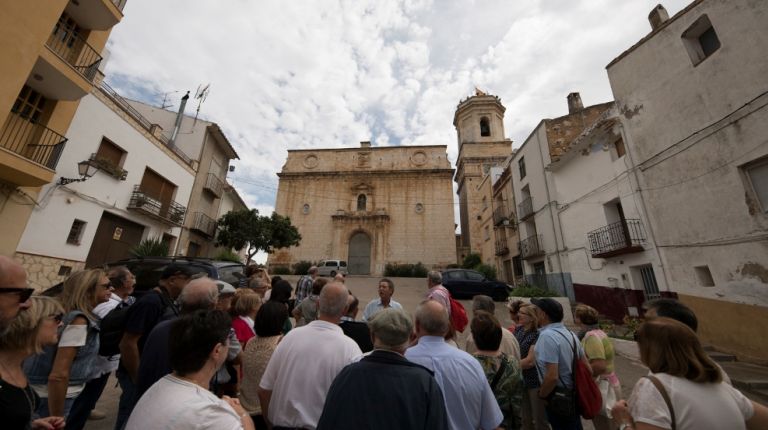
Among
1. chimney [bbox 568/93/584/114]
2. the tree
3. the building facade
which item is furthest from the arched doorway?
the building facade

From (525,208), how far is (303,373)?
15.3 meters

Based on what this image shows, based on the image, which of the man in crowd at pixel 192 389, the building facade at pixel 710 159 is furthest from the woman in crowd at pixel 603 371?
the building facade at pixel 710 159

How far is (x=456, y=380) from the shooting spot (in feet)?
6.13

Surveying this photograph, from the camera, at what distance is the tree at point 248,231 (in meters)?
17.3

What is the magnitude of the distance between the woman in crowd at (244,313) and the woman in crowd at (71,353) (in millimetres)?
1054

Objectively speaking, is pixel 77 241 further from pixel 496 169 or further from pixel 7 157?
pixel 496 169

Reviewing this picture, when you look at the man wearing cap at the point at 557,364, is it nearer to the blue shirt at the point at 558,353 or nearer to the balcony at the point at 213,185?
the blue shirt at the point at 558,353

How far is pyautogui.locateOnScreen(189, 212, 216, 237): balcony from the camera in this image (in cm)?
1527

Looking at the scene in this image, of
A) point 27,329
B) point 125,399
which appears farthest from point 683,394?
point 125,399

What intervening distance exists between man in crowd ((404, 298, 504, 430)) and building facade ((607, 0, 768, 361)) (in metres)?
8.02

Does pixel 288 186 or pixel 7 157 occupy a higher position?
pixel 288 186

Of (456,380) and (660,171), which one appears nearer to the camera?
(456,380)

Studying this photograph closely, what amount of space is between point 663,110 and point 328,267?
18.1 meters

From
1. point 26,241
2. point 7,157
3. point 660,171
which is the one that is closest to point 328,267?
point 26,241
